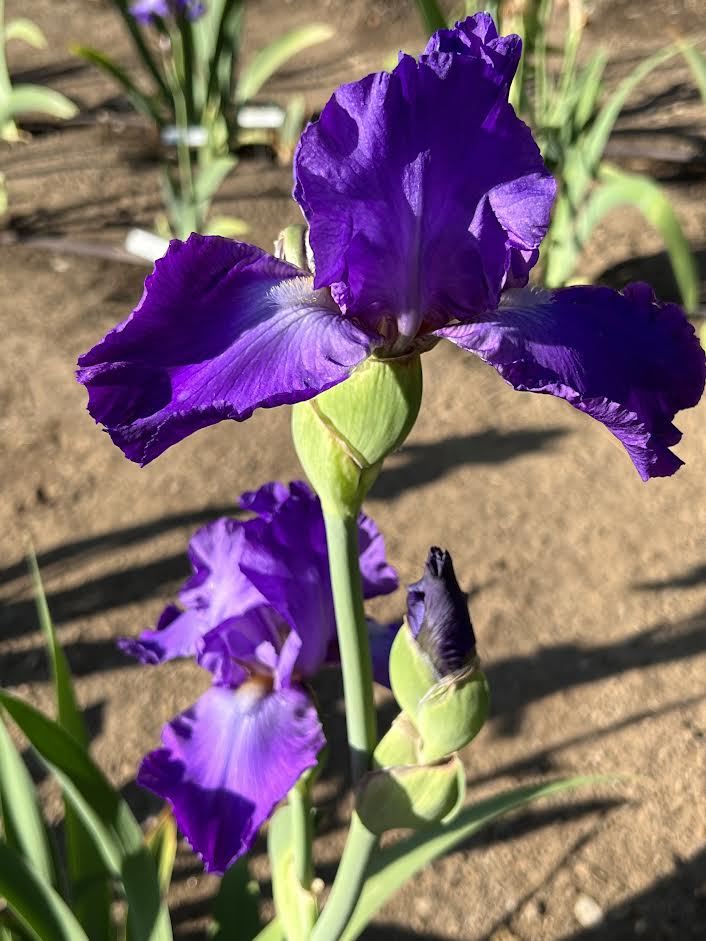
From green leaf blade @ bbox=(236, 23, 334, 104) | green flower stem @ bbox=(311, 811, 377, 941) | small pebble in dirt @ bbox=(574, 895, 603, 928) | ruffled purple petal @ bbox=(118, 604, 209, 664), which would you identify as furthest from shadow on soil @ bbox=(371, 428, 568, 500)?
A: green leaf blade @ bbox=(236, 23, 334, 104)

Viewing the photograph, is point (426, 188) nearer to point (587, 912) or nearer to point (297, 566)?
point (297, 566)

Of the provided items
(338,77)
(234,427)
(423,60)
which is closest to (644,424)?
(423,60)

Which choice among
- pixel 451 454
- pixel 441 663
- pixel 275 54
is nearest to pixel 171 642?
pixel 441 663

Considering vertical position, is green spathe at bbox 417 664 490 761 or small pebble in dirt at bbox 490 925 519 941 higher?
green spathe at bbox 417 664 490 761

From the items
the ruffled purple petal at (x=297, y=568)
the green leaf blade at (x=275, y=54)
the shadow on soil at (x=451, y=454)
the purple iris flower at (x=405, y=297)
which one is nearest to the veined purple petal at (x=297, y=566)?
the ruffled purple petal at (x=297, y=568)

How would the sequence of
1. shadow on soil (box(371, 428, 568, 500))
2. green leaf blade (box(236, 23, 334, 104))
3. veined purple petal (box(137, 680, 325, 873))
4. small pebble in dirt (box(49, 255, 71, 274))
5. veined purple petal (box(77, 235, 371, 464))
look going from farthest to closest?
green leaf blade (box(236, 23, 334, 104))
small pebble in dirt (box(49, 255, 71, 274))
shadow on soil (box(371, 428, 568, 500))
veined purple petal (box(137, 680, 325, 873))
veined purple petal (box(77, 235, 371, 464))

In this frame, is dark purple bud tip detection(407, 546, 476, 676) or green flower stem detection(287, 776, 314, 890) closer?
dark purple bud tip detection(407, 546, 476, 676)

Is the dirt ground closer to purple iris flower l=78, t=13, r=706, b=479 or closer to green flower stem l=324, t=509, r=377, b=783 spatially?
green flower stem l=324, t=509, r=377, b=783
